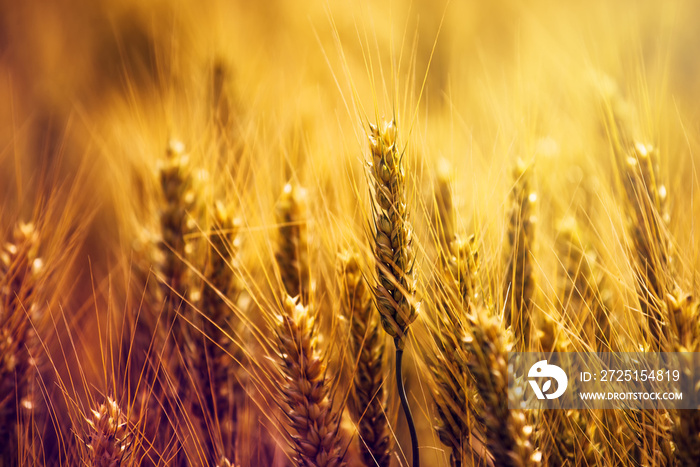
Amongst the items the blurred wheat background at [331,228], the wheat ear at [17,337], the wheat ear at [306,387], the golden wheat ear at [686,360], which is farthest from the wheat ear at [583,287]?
the wheat ear at [17,337]

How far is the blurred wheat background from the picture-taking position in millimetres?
617

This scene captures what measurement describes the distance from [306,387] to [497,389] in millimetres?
263

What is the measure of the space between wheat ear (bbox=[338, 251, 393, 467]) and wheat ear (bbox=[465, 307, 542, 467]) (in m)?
0.19

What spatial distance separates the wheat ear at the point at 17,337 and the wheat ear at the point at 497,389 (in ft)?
2.51

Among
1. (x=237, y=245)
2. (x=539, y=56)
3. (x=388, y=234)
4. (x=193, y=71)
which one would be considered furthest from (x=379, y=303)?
(x=539, y=56)

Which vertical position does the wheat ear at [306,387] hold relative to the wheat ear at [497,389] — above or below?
below

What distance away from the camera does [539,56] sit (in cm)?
120

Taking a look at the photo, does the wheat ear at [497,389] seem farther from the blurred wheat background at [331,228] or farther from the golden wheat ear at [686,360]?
the golden wheat ear at [686,360]

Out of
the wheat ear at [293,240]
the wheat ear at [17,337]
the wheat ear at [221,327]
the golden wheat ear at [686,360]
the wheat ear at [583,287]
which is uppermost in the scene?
the wheat ear at [583,287]

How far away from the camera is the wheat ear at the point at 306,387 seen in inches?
23.5

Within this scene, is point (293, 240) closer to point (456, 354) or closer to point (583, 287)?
point (456, 354)

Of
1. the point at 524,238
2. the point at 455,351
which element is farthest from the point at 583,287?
the point at 455,351

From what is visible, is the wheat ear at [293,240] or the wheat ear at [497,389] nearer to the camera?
the wheat ear at [497,389]

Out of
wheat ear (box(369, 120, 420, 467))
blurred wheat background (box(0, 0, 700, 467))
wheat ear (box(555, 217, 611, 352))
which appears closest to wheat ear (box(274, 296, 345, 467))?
blurred wheat background (box(0, 0, 700, 467))
